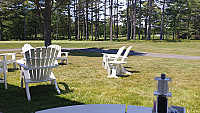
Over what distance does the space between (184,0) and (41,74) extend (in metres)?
40.3

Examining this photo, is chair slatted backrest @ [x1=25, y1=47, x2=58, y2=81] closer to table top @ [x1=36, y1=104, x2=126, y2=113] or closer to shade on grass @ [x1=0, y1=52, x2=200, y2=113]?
shade on grass @ [x1=0, y1=52, x2=200, y2=113]

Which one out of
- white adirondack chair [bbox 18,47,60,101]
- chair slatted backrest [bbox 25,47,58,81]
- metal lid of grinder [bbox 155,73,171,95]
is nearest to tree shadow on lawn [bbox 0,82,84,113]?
white adirondack chair [bbox 18,47,60,101]

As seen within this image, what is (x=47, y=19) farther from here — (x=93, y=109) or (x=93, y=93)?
(x=93, y=109)

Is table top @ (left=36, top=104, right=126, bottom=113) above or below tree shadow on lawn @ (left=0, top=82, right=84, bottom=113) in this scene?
above

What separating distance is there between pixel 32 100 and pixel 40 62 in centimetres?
85

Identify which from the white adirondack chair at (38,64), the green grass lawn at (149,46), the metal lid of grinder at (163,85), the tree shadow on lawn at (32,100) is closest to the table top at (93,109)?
the metal lid of grinder at (163,85)

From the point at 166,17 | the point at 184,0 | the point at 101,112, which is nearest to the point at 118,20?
the point at 166,17

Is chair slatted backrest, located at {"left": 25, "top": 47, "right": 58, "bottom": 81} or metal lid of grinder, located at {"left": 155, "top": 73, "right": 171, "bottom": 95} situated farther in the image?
chair slatted backrest, located at {"left": 25, "top": 47, "right": 58, "bottom": 81}

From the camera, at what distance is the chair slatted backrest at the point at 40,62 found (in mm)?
4211

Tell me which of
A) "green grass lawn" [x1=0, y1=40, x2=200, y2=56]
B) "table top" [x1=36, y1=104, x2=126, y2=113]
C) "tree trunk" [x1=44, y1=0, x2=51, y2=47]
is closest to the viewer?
"table top" [x1=36, y1=104, x2=126, y2=113]

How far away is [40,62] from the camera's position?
14.1 feet

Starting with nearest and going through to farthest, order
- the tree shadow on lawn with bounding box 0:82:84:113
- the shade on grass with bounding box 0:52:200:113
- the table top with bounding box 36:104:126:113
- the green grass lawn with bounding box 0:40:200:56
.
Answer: the table top with bounding box 36:104:126:113, the tree shadow on lawn with bounding box 0:82:84:113, the shade on grass with bounding box 0:52:200:113, the green grass lawn with bounding box 0:40:200:56

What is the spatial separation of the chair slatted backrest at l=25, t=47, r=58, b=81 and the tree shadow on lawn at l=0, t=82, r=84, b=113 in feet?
1.49

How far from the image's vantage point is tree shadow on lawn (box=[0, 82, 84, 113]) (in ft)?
11.9
